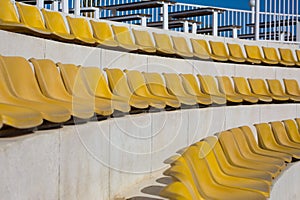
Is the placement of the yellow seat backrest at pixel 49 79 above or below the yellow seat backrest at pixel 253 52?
below

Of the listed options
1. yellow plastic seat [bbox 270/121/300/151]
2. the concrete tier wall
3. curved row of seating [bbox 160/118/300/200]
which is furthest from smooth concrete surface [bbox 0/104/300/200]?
yellow plastic seat [bbox 270/121/300/151]

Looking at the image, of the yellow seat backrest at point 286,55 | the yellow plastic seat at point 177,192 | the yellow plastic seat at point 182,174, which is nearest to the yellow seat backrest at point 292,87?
the yellow seat backrest at point 286,55

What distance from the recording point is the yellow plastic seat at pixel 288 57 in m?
6.52

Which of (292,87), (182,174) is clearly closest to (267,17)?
(292,87)

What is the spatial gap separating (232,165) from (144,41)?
240 cm

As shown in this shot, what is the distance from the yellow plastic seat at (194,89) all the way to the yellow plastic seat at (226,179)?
5.39 ft

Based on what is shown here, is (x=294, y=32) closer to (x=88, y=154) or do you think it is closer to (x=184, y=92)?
(x=184, y=92)

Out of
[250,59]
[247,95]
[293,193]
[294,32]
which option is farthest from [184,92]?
[294,32]

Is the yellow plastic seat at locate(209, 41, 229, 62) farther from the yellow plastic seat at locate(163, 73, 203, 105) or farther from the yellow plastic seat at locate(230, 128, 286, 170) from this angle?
the yellow plastic seat at locate(230, 128, 286, 170)

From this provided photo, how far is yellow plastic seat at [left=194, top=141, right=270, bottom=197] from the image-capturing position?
2555 mm

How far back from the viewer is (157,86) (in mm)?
4332

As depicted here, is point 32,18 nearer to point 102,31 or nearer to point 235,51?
point 102,31

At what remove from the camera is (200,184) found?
94.4 inches

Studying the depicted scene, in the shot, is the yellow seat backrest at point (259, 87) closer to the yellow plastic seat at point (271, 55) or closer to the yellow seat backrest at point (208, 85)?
the yellow seat backrest at point (208, 85)
